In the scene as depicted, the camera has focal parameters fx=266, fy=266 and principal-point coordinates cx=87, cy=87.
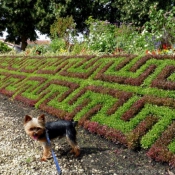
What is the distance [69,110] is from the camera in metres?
9.95

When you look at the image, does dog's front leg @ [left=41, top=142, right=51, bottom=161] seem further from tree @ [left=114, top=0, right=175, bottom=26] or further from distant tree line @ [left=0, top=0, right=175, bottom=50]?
distant tree line @ [left=0, top=0, right=175, bottom=50]

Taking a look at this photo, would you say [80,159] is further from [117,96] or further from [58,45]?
[58,45]

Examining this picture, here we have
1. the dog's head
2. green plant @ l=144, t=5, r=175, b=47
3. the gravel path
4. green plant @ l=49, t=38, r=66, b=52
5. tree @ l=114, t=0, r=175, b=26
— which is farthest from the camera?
tree @ l=114, t=0, r=175, b=26

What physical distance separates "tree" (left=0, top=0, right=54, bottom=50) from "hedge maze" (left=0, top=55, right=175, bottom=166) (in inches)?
883

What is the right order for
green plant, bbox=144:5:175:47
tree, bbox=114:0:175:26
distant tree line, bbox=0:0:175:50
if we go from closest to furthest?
green plant, bbox=144:5:175:47 < tree, bbox=114:0:175:26 < distant tree line, bbox=0:0:175:50

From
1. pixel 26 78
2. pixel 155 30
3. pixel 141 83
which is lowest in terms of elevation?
pixel 26 78

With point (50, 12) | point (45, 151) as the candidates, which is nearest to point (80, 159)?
point (45, 151)

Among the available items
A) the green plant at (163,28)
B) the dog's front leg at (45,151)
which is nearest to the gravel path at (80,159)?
the dog's front leg at (45,151)

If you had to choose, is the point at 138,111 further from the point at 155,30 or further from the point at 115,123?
the point at 155,30

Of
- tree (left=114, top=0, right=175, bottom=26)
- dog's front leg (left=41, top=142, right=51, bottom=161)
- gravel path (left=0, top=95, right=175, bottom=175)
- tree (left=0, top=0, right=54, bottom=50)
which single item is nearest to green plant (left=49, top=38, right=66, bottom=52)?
tree (left=114, top=0, right=175, bottom=26)

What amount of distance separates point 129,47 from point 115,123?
7.91 meters

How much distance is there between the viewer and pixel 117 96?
9.22 metres

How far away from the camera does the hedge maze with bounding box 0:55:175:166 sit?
693 centimetres

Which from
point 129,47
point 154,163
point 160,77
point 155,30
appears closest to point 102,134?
point 154,163
